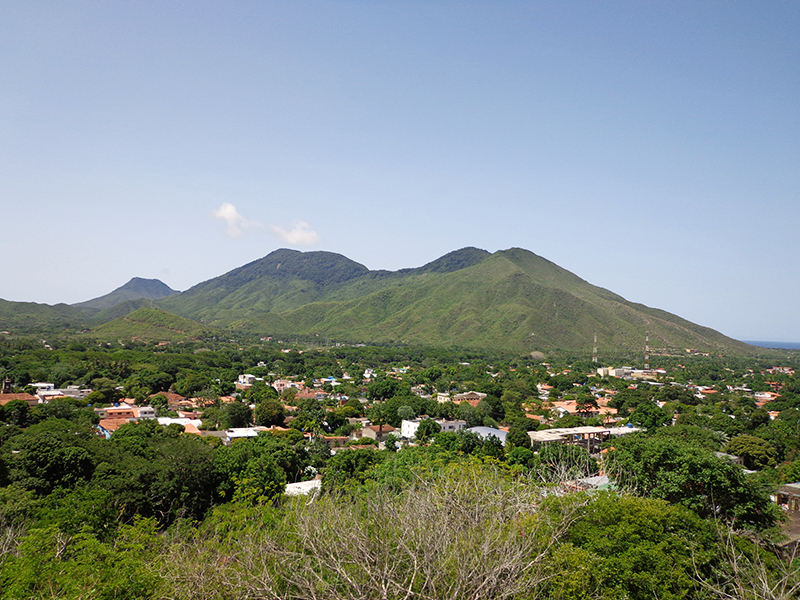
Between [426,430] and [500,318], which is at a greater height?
[500,318]

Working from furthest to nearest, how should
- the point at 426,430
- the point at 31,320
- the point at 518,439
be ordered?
the point at 31,320 < the point at 426,430 < the point at 518,439

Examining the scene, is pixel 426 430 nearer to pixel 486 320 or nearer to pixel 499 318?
pixel 499 318

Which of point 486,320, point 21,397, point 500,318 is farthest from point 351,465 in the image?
point 486,320

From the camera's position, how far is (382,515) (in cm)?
769

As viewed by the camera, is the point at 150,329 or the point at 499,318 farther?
the point at 499,318

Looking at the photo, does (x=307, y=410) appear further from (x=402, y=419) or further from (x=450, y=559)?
(x=450, y=559)

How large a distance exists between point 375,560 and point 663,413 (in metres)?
35.2

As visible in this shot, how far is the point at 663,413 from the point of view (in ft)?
116

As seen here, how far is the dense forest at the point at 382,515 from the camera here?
6.30 metres

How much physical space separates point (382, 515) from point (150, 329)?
106180mm

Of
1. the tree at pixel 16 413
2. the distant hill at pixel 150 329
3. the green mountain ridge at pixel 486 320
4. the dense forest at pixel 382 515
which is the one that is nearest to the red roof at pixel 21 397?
the dense forest at pixel 382 515

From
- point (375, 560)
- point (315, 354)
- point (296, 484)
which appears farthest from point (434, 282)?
point (375, 560)

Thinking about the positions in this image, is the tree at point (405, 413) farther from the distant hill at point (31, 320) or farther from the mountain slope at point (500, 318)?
the distant hill at point (31, 320)

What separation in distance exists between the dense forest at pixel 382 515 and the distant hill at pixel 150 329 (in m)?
73.1
